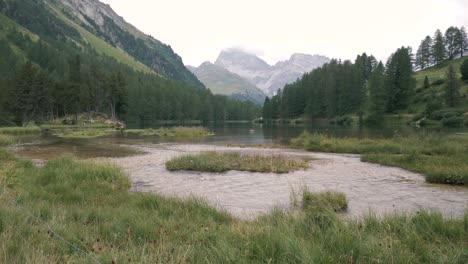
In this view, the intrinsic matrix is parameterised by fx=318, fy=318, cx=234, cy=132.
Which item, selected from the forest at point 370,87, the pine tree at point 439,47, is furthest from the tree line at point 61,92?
A: the pine tree at point 439,47

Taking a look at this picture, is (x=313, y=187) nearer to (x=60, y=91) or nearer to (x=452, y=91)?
(x=452, y=91)

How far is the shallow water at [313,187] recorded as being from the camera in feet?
48.4

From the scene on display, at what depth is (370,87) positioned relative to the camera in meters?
113

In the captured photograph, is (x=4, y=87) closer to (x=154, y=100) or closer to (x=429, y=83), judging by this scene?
(x=154, y=100)

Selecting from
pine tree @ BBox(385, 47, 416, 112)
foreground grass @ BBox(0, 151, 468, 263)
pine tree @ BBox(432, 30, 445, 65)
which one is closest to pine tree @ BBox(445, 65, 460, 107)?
pine tree @ BBox(385, 47, 416, 112)

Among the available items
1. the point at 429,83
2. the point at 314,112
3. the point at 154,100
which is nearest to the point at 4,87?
the point at 154,100

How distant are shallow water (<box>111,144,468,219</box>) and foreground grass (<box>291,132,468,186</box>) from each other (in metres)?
1.36

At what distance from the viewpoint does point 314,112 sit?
15325 cm

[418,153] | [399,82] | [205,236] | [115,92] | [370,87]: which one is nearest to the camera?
[205,236]

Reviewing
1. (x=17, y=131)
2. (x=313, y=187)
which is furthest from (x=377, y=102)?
(x=17, y=131)

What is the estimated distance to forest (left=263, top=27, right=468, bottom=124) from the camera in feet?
355

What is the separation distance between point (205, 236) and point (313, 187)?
12680 millimetres

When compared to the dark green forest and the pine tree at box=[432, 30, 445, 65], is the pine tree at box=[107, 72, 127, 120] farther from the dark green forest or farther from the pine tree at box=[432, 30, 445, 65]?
the pine tree at box=[432, 30, 445, 65]

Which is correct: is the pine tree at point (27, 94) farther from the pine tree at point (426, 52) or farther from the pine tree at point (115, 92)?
the pine tree at point (426, 52)
